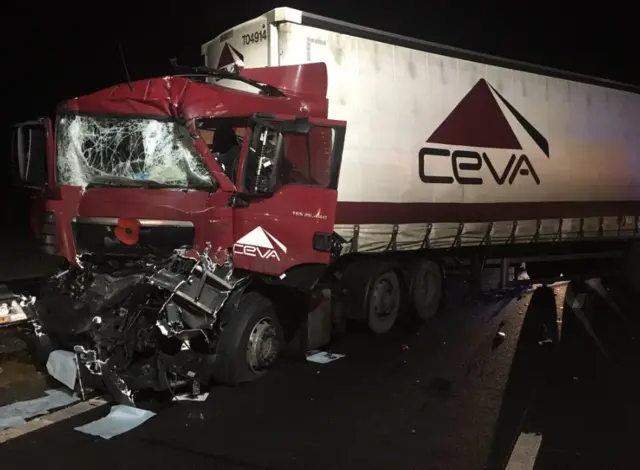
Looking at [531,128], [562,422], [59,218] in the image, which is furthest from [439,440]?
[531,128]

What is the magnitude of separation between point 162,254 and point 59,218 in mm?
1202

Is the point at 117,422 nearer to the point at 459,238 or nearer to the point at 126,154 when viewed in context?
the point at 126,154

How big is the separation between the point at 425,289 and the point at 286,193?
13.4 ft

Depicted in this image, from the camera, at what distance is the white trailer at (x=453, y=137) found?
743cm

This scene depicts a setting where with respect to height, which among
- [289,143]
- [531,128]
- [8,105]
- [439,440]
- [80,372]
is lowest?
[439,440]

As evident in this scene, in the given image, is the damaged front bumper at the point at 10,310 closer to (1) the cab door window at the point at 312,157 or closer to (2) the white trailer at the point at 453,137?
(1) the cab door window at the point at 312,157

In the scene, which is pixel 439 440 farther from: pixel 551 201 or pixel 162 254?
pixel 551 201

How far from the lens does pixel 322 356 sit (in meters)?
7.48

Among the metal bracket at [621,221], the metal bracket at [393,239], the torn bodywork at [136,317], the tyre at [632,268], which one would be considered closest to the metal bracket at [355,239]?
the metal bracket at [393,239]

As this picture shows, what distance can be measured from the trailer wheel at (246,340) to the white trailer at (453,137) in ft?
5.60

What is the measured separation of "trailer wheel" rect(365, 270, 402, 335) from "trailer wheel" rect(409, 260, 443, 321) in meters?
0.32

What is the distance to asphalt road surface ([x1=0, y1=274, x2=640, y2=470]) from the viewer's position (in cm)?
461

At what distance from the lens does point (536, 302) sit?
10984 millimetres

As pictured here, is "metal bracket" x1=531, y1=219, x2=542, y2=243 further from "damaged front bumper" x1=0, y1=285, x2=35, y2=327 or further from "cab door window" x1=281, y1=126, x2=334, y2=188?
"damaged front bumper" x1=0, y1=285, x2=35, y2=327
